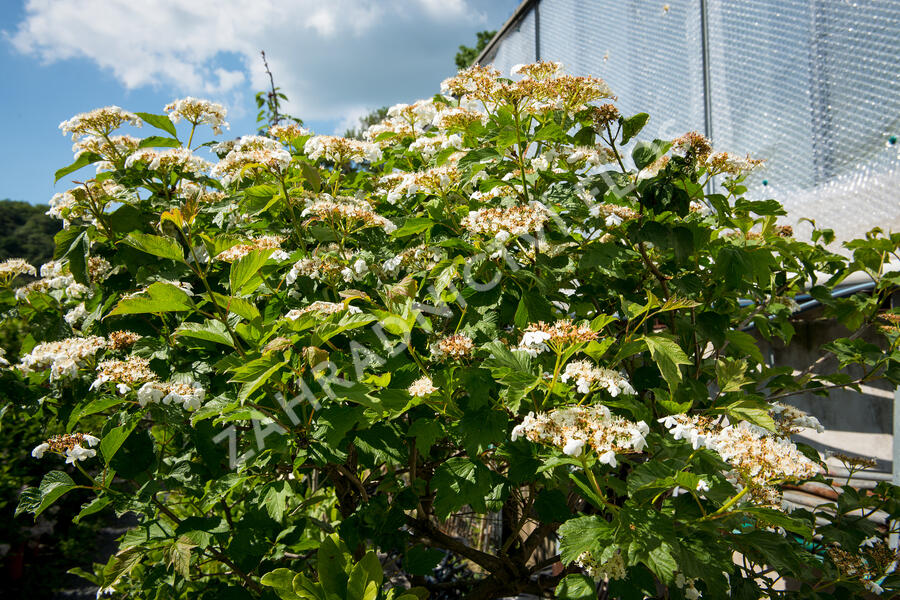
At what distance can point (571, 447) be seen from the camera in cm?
96

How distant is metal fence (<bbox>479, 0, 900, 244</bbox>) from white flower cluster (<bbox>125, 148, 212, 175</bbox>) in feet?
8.42

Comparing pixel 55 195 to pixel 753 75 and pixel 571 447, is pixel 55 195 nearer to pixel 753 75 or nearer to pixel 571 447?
pixel 571 447

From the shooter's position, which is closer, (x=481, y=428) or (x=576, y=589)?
(x=576, y=589)

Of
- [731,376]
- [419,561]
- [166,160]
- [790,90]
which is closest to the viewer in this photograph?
[731,376]

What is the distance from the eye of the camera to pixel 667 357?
117 centimetres

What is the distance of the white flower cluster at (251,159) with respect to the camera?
1.59m

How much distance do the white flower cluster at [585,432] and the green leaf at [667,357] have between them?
145 mm

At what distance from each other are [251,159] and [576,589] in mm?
1489

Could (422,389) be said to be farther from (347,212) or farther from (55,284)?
(55,284)

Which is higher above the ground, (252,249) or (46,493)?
(252,249)

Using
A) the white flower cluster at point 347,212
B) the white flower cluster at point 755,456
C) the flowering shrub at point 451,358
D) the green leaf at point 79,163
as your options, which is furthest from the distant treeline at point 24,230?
the white flower cluster at point 755,456

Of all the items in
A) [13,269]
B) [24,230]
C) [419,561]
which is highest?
[24,230]

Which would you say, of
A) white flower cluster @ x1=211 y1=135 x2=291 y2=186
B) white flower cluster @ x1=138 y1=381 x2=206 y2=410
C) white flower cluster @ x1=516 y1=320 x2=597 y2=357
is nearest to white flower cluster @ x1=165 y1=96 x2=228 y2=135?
white flower cluster @ x1=211 y1=135 x2=291 y2=186

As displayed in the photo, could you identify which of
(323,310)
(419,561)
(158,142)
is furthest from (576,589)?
(158,142)
